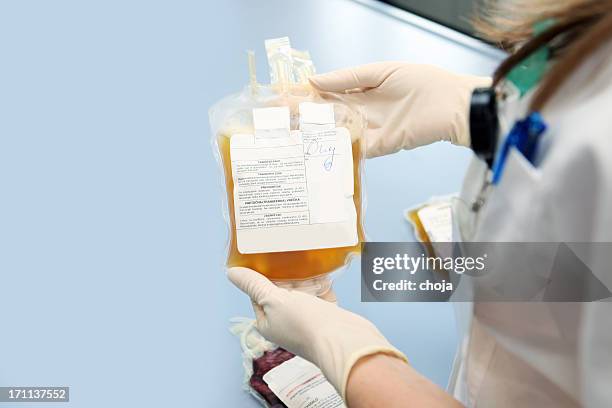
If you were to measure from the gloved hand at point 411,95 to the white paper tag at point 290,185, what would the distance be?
4.9 inches

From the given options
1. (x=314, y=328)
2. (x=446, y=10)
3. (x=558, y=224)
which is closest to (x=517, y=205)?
(x=558, y=224)

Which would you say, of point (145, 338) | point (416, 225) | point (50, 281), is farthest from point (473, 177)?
point (50, 281)

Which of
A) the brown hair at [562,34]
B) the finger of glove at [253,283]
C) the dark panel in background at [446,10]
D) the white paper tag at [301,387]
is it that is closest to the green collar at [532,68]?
the brown hair at [562,34]

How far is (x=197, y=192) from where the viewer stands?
1052 mm

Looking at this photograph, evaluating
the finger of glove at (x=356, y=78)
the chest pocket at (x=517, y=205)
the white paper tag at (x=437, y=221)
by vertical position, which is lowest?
the white paper tag at (x=437, y=221)

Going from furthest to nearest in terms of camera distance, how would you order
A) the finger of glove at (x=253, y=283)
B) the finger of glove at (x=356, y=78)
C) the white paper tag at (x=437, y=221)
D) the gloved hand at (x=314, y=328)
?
the white paper tag at (x=437, y=221), the finger of glove at (x=356, y=78), the finger of glove at (x=253, y=283), the gloved hand at (x=314, y=328)

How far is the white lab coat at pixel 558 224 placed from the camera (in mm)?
378

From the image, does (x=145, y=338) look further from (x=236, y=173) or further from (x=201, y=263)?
(x=236, y=173)

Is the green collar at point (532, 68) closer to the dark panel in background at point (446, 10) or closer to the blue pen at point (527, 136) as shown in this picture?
the blue pen at point (527, 136)

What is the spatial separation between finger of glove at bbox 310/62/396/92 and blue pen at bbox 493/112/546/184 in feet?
1.53

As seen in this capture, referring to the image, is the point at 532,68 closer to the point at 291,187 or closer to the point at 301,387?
the point at 291,187

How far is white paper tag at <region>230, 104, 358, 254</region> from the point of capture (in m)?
0.77

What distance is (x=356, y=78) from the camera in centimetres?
89

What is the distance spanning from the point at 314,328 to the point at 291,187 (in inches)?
7.8
